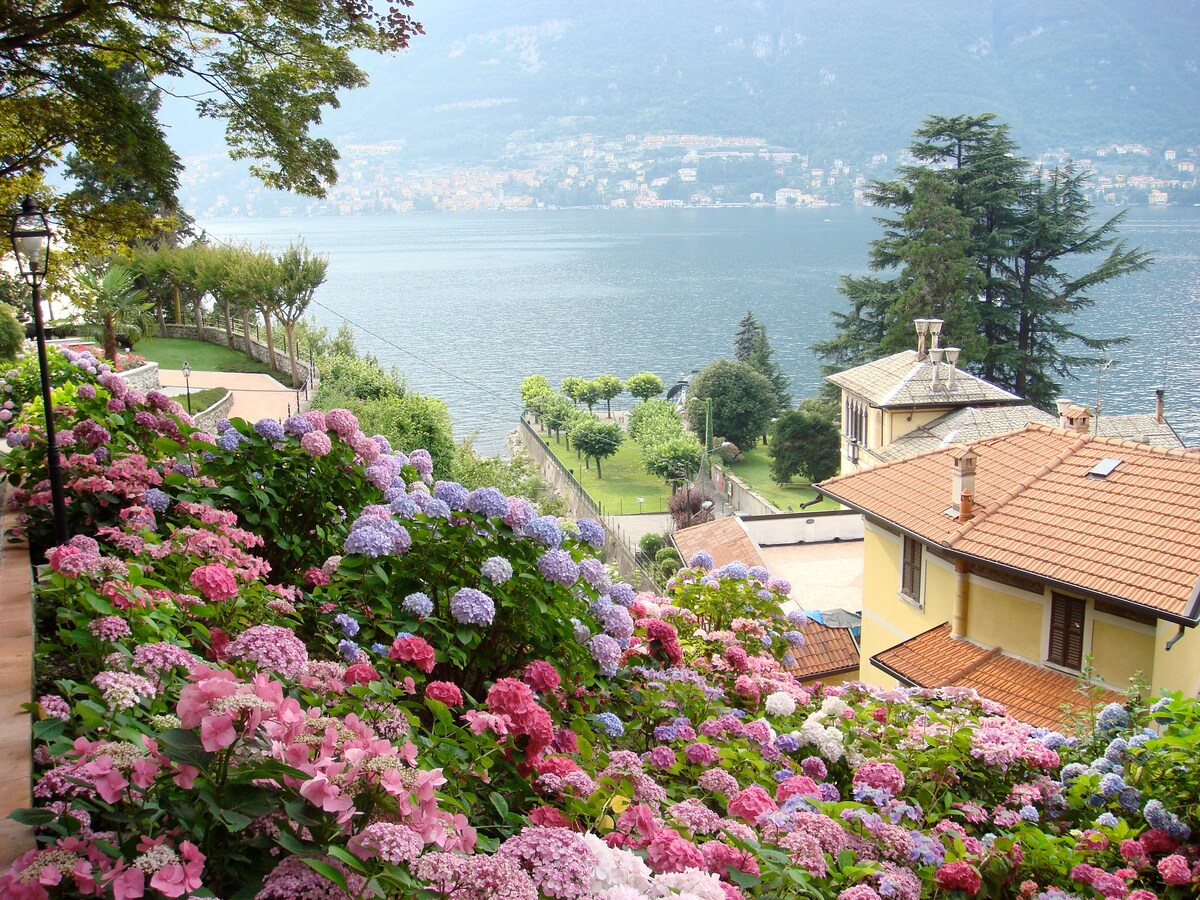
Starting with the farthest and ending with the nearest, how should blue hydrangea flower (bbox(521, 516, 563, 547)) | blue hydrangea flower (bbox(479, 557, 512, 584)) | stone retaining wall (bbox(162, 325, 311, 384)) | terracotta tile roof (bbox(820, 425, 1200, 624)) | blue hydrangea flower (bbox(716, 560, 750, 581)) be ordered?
stone retaining wall (bbox(162, 325, 311, 384)), terracotta tile roof (bbox(820, 425, 1200, 624)), blue hydrangea flower (bbox(716, 560, 750, 581)), blue hydrangea flower (bbox(521, 516, 563, 547)), blue hydrangea flower (bbox(479, 557, 512, 584))

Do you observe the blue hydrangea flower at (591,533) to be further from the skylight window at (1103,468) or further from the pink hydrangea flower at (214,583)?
the skylight window at (1103,468)

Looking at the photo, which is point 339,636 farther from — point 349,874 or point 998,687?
point 998,687

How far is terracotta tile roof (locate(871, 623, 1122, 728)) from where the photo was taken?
31.7 feet

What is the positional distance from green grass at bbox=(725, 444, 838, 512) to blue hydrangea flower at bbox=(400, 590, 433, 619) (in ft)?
121

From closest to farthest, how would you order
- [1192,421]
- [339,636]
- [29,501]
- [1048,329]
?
[339,636], [29,501], [1048,329], [1192,421]

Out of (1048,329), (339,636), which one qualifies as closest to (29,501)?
(339,636)

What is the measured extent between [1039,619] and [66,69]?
10.5 m

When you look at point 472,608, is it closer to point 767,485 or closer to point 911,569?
point 911,569

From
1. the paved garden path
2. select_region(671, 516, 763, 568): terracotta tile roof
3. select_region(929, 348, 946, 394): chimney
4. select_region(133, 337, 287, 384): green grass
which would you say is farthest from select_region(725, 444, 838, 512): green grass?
select_region(133, 337, 287, 384): green grass

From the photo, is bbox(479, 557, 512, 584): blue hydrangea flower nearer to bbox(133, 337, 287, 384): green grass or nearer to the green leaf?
the green leaf

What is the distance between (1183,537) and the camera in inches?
393

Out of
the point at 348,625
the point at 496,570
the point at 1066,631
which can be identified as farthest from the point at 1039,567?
the point at 348,625

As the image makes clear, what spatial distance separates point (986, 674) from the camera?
10.6m

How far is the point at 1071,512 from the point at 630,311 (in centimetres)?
10007
